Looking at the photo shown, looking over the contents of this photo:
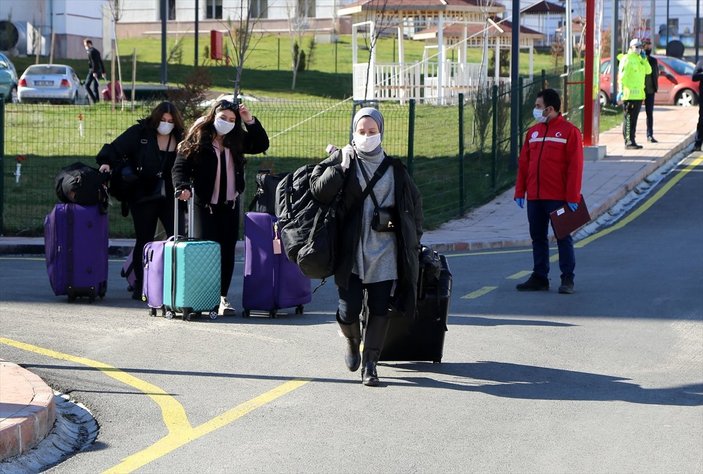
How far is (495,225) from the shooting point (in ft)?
59.4

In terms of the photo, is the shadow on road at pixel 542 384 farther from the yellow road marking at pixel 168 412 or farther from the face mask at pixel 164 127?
the face mask at pixel 164 127

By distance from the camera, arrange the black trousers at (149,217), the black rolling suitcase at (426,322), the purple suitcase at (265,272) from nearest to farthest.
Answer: the black rolling suitcase at (426,322) → the purple suitcase at (265,272) → the black trousers at (149,217)

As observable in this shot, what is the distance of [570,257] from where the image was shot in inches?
497

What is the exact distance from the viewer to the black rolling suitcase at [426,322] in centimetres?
887

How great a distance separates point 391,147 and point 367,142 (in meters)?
16.1

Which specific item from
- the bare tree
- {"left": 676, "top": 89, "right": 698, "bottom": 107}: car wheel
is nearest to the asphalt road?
the bare tree

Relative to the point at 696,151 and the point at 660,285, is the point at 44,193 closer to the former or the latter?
the point at 660,285

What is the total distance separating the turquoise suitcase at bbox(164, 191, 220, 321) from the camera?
1094cm

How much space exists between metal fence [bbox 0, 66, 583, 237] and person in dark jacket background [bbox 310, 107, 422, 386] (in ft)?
27.2

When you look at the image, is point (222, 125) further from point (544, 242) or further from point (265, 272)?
point (544, 242)

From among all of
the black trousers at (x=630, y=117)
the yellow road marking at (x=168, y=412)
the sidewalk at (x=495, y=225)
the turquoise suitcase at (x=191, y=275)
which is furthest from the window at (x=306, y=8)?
the yellow road marking at (x=168, y=412)

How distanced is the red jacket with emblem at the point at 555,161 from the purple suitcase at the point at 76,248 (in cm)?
401

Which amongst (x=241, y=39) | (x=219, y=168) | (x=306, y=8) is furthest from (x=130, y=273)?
(x=306, y=8)

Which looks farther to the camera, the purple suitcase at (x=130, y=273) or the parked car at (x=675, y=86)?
the parked car at (x=675, y=86)
